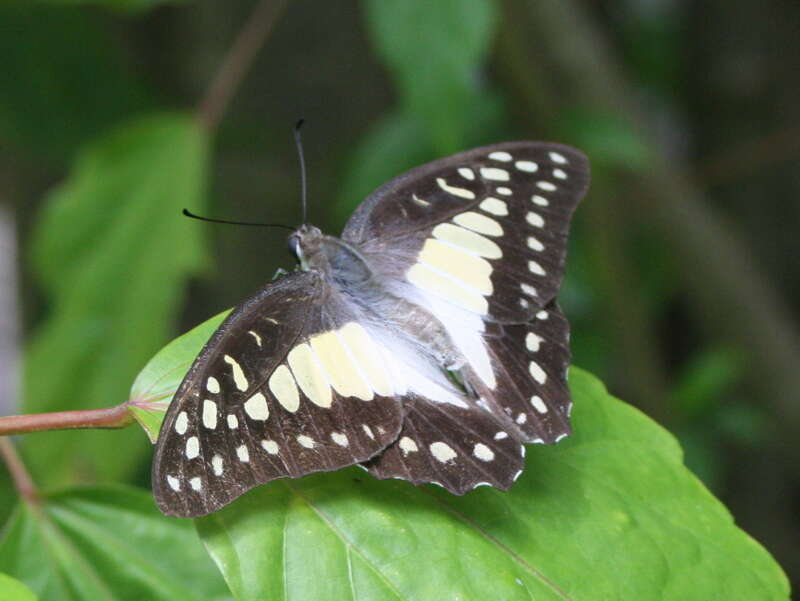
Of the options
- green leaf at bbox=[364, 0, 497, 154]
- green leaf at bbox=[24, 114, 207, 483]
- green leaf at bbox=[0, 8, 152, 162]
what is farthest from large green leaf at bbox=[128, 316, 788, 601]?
green leaf at bbox=[0, 8, 152, 162]

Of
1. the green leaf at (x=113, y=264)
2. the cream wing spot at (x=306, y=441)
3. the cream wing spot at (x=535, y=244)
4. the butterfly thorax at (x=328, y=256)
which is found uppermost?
the cream wing spot at (x=535, y=244)

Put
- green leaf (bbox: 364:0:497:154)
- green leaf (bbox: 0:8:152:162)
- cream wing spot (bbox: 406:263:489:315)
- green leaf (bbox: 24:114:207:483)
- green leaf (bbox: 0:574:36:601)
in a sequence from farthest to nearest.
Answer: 1. green leaf (bbox: 0:8:152:162)
2. green leaf (bbox: 24:114:207:483)
3. green leaf (bbox: 364:0:497:154)
4. cream wing spot (bbox: 406:263:489:315)
5. green leaf (bbox: 0:574:36:601)

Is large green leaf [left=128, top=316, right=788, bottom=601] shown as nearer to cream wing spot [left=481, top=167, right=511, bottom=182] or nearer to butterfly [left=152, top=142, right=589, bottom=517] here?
butterfly [left=152, top=142, right=589, bottom=517]

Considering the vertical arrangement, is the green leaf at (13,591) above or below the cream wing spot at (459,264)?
below

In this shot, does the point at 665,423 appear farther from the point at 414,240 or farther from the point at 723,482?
the point at 414,240

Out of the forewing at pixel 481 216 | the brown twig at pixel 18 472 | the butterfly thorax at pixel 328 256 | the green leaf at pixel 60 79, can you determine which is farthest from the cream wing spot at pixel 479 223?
the green leaf at pixel 60 79

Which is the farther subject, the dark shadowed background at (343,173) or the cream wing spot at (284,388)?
the dark shadowed background at (343,173)

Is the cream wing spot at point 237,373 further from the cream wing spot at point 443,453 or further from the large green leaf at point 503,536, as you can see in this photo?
the cream wing spot at point 443,453

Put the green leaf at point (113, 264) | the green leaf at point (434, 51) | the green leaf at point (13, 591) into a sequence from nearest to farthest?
the green leaf at point (13, 591) < the green leaf at point (434, 51) < the green leaf at point (113, 264)
